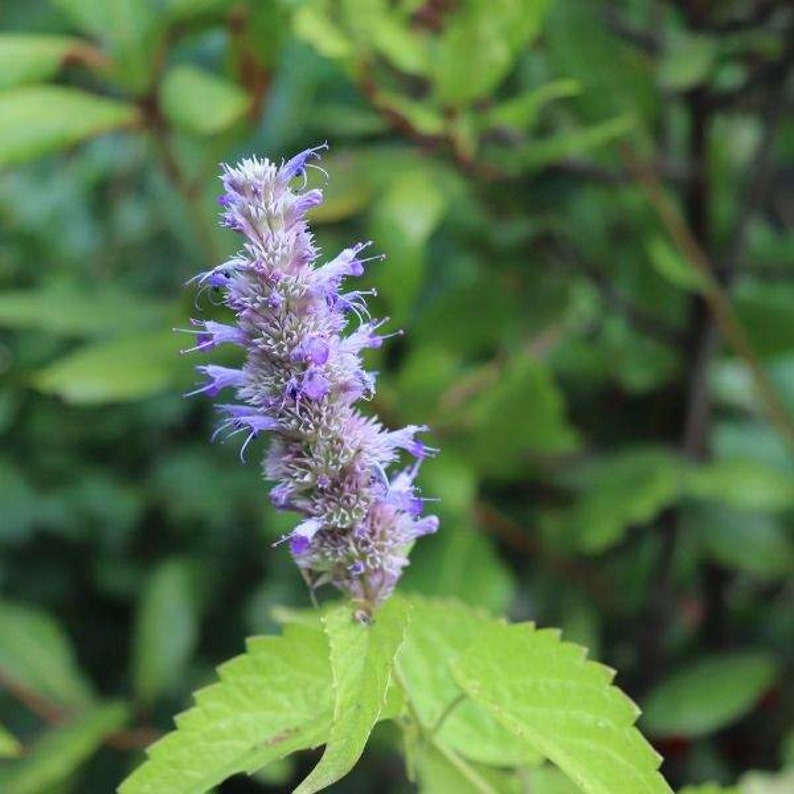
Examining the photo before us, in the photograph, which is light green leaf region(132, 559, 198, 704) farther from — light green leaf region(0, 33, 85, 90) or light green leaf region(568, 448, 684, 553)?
light green leaf region(0, 33, 85, 90)

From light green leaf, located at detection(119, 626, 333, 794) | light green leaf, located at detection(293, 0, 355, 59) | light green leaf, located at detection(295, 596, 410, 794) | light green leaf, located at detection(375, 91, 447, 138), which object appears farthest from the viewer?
light green leaf, located at detection(375, 91, 447, 138)

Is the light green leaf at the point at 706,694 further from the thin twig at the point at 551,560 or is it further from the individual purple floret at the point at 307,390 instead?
the individual purple floret at the point at 307,390

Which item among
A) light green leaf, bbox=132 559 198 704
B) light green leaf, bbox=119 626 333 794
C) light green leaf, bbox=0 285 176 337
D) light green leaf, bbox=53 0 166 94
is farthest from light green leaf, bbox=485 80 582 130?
light green leaf, bbox=132 559 198 704

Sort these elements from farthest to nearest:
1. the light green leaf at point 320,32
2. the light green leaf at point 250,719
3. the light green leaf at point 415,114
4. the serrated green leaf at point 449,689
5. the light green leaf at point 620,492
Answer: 1. the light green leaf at point 620,492
2. the light green leaf at point 415,114
3. the light green leaf at point 320,32
4. the serrated green leaf at point 449,689
5. the light green leaf at point 250,719

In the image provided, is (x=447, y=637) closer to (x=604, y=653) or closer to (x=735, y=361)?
(x=604, y=653)

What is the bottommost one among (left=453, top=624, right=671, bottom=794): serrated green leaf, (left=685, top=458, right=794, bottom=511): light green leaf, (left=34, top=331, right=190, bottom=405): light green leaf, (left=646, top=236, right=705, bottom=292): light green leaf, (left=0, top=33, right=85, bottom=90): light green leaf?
(left=453, top=624, right=671, bottom=794): serrated green leaf

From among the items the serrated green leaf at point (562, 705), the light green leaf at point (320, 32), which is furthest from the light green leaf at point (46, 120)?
the serrated green leaf at point (562, 705)

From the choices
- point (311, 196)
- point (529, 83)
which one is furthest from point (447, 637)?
point (529, 83)

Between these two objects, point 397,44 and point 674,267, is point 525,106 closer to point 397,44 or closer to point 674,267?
point 397,44
